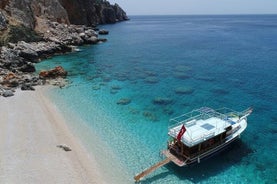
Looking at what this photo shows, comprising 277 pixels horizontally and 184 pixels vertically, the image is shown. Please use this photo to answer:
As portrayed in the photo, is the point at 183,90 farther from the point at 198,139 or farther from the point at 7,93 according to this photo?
the point at 7,93

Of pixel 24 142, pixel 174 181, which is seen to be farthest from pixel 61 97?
pixel 174 181

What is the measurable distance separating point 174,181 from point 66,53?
60.9 meters

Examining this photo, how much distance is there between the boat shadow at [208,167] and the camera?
2484cm

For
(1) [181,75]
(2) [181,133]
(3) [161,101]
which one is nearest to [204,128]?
(2) [181,133]

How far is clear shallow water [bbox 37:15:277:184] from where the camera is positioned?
26438mm

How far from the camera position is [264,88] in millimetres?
46750

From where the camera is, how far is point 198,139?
26.5 meters

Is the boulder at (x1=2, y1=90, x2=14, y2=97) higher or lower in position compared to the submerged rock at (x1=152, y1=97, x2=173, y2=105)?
higher

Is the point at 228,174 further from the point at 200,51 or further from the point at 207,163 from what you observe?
the point at 200,51

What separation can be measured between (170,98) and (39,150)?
21.5 m

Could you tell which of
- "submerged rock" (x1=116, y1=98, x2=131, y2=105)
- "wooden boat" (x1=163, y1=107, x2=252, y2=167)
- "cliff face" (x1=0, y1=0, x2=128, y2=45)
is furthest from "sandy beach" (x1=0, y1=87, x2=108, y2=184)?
"cliff face" (x1=0, y1=0, x2=128, y2=45)

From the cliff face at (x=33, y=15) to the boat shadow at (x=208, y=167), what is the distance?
50.9 m

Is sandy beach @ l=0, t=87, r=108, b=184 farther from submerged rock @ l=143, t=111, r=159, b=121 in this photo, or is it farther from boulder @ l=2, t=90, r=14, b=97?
submerged rock @ l=143, t=111, r=159, b=121

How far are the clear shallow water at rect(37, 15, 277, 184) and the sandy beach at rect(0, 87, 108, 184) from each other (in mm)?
3384
